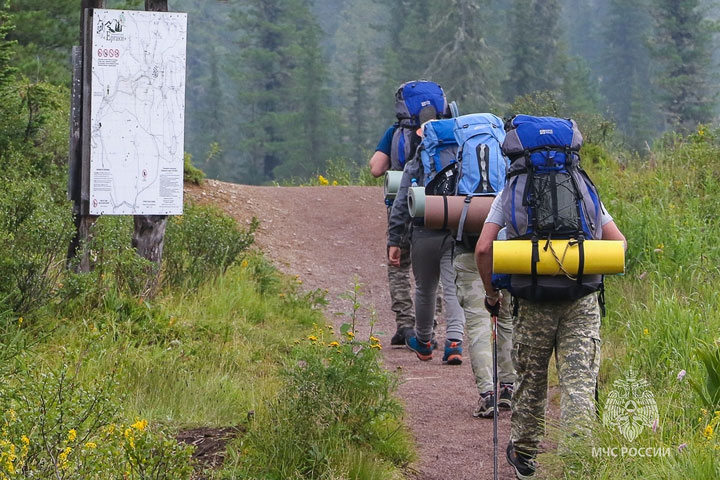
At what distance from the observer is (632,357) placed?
20.1 ft

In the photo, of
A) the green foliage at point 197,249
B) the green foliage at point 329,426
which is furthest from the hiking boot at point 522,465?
the green foliage at point 197,249

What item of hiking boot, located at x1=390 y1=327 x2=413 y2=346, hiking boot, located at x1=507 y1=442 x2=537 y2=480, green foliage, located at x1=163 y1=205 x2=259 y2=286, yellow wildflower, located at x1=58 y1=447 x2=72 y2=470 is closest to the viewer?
yellow wildflower, located at x1=58 y1=447 x2=72 y2=470

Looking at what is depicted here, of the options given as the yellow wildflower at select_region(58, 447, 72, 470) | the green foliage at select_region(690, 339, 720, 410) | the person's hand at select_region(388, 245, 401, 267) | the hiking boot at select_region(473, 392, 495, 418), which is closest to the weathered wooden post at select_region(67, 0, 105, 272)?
the person's hand at select_region(388, 245, 401, 267)

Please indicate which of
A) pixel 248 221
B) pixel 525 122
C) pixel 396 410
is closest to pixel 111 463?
pixel 396 410

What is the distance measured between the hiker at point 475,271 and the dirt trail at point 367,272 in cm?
22

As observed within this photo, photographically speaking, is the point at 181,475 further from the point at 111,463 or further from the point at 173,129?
the point at 173,129

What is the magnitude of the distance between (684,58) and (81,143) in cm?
4070

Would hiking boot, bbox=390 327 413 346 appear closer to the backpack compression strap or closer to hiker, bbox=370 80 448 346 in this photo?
hiker, bbox=370 80 448 346

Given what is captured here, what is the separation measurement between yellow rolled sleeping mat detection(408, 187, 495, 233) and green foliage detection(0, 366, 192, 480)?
254cm

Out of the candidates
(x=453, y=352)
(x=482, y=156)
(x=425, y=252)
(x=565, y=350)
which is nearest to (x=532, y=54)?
(x=453, y=352)

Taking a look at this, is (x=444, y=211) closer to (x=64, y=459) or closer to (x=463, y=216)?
(x=463, y=216)

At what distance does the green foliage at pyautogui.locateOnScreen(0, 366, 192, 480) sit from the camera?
11.6ft

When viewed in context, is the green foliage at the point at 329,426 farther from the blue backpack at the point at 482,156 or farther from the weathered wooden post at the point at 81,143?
the weathered wooden post at the point at 81,143

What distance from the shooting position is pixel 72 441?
3.63m
